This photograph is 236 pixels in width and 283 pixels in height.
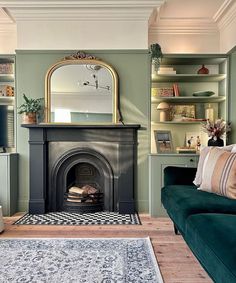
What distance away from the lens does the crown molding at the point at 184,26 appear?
161 inches

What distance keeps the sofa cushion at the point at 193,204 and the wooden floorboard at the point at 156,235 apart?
27 cm

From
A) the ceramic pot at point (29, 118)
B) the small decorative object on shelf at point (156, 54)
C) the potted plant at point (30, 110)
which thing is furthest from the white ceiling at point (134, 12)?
the ceramic pot at point (29, 118)

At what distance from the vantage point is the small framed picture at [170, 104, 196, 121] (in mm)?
4137

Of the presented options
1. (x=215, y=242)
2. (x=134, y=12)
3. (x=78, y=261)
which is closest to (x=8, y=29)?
(x=134, y=12)

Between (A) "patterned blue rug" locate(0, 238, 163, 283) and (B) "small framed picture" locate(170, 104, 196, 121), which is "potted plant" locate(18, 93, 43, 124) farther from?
(B) "small framed picture" locate(170, 104, 196, 121)

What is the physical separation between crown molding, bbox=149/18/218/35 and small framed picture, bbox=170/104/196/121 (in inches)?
42.1

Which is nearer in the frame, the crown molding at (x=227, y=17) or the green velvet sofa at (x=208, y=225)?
the green velvet sofa at (x=208, y=225)

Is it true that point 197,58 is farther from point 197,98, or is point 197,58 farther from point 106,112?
A: point 106,112

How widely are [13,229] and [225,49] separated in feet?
11.6

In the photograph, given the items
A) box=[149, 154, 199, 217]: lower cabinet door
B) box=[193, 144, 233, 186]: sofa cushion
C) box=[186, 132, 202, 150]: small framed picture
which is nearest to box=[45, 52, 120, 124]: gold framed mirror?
box=[149, 154, 199, 217]: lower cabinet door

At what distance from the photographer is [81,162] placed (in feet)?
13.1

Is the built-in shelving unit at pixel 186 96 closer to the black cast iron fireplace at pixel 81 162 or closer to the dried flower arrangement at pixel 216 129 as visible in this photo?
the dried flower arrangement at pixel 216 129

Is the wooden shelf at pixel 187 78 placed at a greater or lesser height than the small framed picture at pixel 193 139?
greater

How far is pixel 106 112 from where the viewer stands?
3.91 metres
